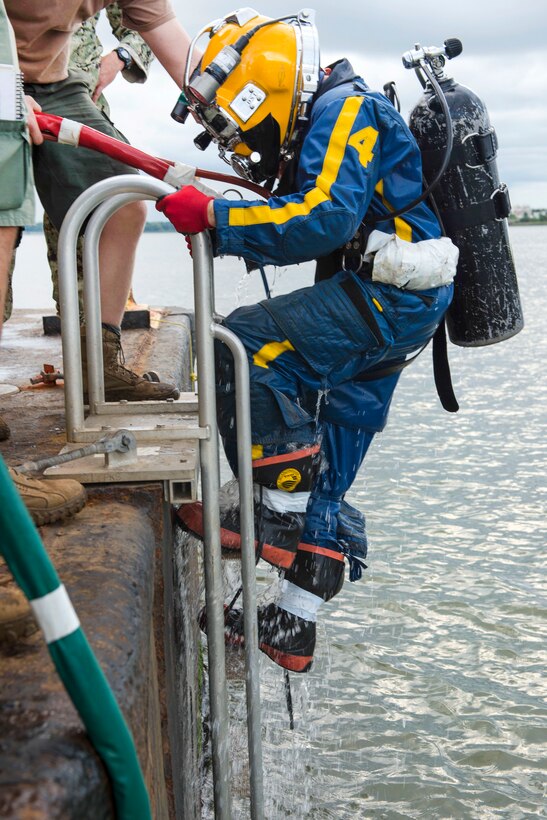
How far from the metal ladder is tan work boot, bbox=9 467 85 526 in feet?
0.75

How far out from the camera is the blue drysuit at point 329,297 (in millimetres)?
3332

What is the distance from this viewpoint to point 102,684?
1350 millimetres

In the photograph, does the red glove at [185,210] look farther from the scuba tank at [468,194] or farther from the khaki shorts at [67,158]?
the scuba tank at [468,194]

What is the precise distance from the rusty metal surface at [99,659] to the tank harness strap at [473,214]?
1750 millimetres

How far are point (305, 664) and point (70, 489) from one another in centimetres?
172

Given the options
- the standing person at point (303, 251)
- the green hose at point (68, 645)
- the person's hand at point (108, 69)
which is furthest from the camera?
the person's hand at point (108, 69)

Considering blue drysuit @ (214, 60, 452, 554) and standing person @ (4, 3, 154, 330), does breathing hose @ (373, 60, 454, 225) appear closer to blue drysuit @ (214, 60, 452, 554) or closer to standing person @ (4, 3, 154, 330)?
blue drysuit @ (214, 60, 452, 554)

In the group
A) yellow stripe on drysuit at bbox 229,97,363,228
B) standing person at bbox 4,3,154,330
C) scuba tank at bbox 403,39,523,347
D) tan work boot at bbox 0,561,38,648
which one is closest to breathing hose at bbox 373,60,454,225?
scuba tank at bbox 403,39,523,347

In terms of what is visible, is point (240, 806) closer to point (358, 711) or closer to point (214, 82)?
point (358, 711)

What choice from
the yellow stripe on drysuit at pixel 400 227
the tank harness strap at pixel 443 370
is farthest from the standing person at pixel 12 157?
the tank harness strap at pixel 443 370

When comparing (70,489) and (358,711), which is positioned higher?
(70,489)

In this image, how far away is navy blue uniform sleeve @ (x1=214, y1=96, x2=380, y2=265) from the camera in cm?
328

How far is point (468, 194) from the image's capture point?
4.04 meters

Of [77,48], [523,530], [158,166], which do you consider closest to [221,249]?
[158,166]
